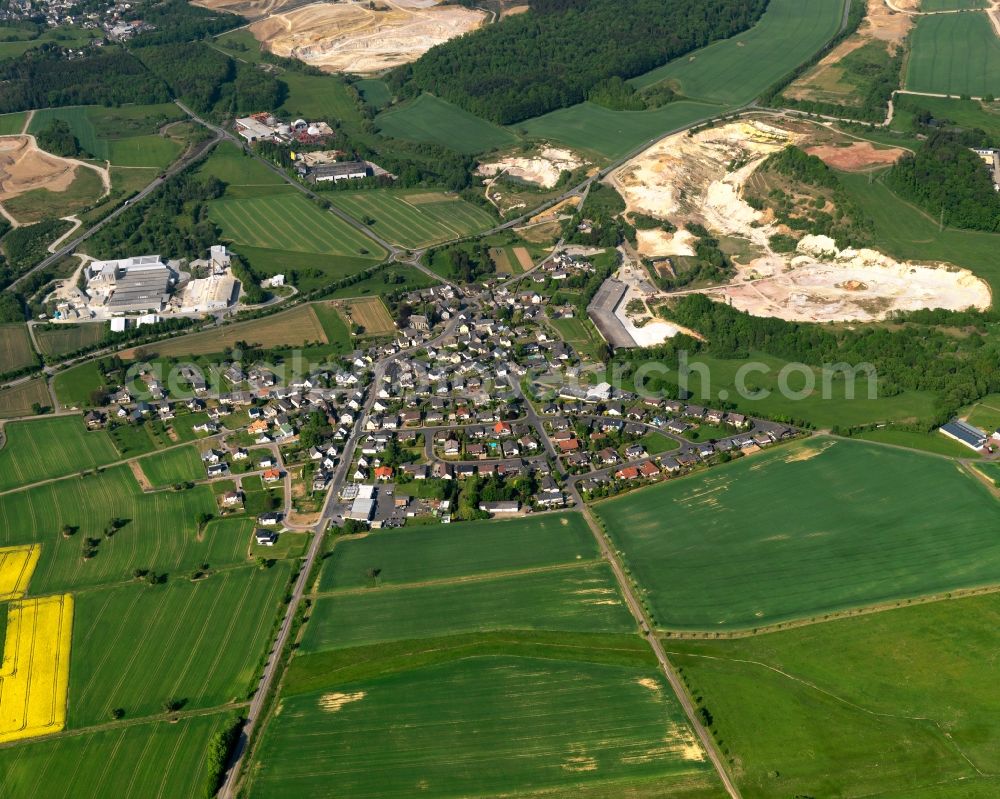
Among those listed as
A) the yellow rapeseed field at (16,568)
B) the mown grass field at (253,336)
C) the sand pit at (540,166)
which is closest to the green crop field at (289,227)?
the mown grass field at (253,336)

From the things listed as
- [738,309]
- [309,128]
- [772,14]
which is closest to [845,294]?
[738,309]

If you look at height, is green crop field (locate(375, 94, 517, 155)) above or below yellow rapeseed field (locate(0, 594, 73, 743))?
above

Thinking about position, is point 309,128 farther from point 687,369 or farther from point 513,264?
point 687,369

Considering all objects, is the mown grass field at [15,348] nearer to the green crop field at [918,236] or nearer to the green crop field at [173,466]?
the green crop field at [173,466]

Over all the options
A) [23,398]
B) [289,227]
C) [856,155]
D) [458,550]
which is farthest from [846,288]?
[23,398]

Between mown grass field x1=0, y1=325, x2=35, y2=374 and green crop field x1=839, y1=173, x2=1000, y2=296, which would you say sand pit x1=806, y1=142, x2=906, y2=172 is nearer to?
green crop field x1=839, y1=173, x2=1000, y2=296

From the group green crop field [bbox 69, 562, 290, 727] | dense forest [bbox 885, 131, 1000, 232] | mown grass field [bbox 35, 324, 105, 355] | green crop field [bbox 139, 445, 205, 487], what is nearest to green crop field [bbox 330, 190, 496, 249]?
mown grass field [bbox 35, 324, 105, 355]
